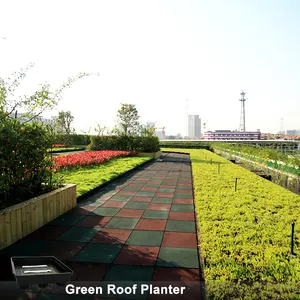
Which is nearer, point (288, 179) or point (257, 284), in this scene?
point (257, 284)

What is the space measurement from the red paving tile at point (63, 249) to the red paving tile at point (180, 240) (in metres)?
1.29

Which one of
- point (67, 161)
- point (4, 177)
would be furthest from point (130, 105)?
point (4, 177)

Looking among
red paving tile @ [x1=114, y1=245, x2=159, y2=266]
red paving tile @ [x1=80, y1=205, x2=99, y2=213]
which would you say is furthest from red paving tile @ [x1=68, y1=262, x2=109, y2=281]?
red paving tile @ [x1=80, y1=205, x2=99, y2=213]

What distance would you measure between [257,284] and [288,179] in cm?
652

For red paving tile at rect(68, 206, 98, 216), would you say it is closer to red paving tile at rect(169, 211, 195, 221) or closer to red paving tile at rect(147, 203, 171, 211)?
red paving tile at rect(147, 203, 171, 211)

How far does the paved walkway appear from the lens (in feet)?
9.71

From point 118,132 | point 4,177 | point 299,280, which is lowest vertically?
point 299,280

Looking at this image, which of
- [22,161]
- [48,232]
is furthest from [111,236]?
[22,161]

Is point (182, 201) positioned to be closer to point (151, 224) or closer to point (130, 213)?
point (130, 213)

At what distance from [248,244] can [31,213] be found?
11.8 ft

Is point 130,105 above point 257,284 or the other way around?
above

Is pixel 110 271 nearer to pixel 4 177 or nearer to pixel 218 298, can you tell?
pixel 218 298

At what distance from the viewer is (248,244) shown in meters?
3.74

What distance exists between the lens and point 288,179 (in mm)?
8266
